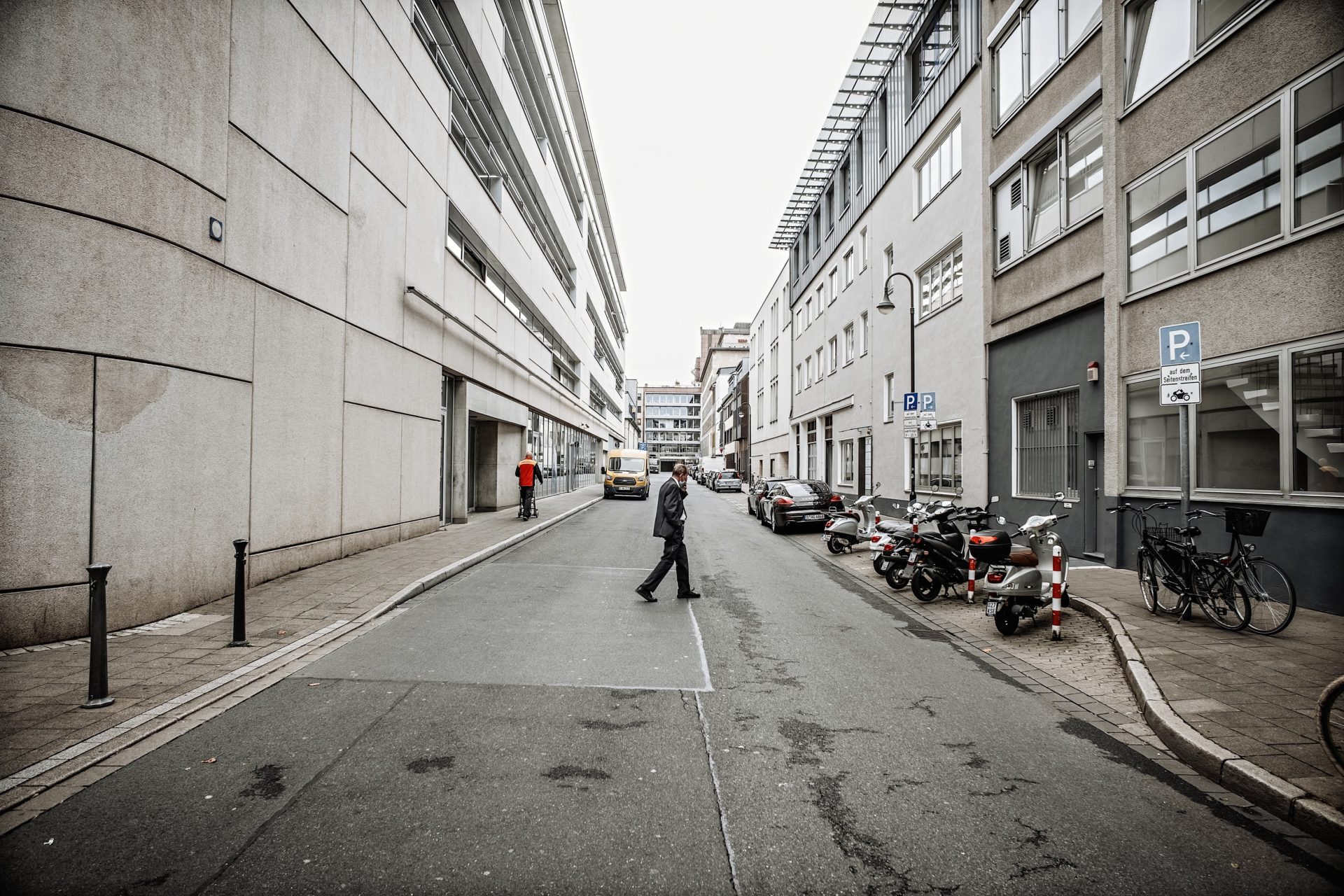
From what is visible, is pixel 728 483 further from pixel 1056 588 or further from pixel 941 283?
pixel 1056 588

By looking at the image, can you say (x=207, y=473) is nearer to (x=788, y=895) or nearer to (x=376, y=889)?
(x=376, y=889)

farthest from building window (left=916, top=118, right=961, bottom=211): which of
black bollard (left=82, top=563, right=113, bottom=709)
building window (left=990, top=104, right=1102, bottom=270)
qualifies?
black bollard (left=82, top=563, right=113, bottom=709)

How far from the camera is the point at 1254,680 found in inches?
211

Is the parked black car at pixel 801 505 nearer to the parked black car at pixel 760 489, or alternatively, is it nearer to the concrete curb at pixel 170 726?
the parked black car at pixel 760 489

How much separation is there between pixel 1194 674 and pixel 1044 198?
11115mm

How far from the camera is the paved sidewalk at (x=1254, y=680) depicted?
3.96 m

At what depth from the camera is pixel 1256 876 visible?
2.95 m

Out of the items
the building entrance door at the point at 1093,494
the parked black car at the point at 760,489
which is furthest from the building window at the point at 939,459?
the building entrance door at the point at 1093,494

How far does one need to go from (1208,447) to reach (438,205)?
1519 cm

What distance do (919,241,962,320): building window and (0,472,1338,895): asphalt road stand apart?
1375 cm

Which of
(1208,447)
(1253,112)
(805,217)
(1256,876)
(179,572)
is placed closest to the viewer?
(1256,876)

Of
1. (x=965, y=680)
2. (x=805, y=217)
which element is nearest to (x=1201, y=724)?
(x=965, y=680)

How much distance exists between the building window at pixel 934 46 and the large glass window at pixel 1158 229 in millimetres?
9232

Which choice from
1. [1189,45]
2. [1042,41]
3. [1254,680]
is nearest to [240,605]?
[1254,680]
